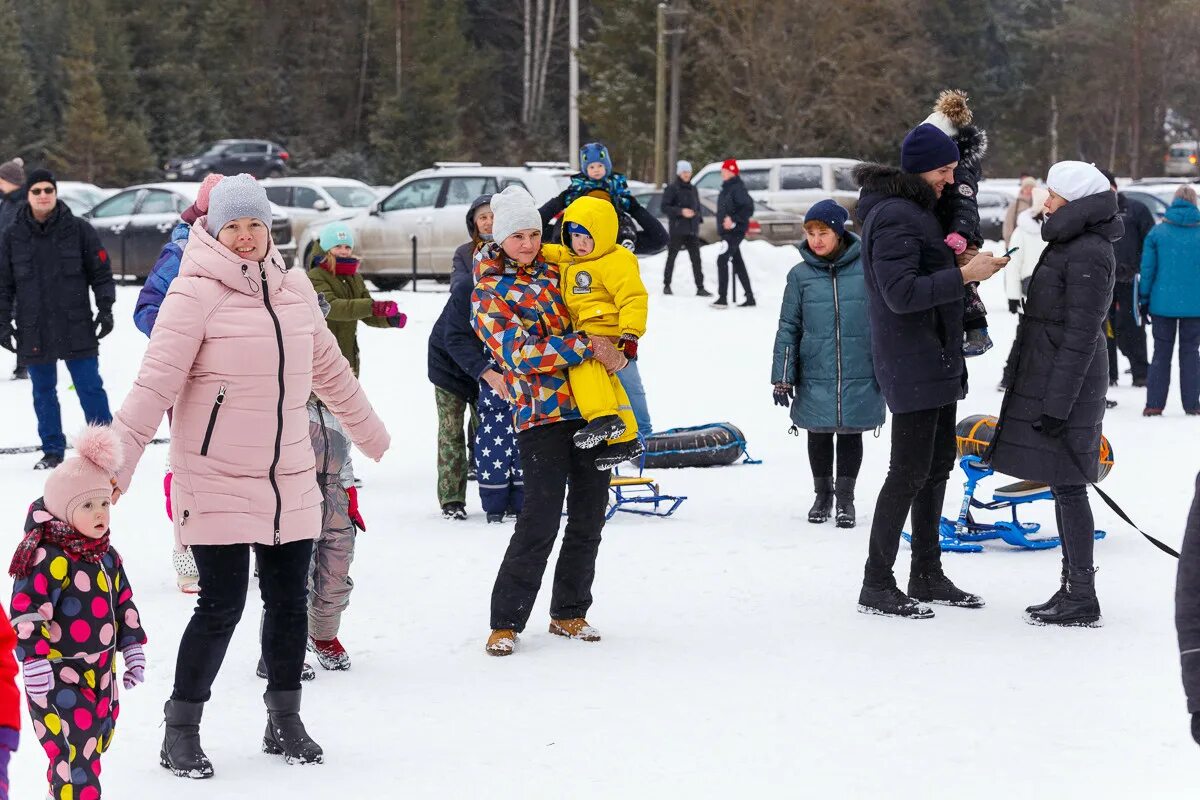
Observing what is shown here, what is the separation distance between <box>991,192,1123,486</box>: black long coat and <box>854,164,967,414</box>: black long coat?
26 cm

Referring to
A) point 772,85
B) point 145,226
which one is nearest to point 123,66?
point 772,85

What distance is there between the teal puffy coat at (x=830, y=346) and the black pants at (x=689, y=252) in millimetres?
11483

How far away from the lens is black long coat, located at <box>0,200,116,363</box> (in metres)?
9.91

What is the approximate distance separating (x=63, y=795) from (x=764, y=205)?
22616 millimetres

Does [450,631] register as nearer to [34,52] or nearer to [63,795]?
[63,795]

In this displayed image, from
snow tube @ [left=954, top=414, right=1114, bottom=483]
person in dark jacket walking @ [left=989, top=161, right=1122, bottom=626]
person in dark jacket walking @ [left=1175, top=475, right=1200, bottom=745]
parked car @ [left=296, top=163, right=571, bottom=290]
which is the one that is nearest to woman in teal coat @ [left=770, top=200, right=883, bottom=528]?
snow tube @ [left=954, top=414, right=1114, bottom=483]

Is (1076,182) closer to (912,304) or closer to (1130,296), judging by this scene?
(912,304)

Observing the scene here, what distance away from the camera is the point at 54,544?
411cm

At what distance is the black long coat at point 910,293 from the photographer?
239 inches

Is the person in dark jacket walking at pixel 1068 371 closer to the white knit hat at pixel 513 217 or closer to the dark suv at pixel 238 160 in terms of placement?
the white knit hat at pixel 513 217

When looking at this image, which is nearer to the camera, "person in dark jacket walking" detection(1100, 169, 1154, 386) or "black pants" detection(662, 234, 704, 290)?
"person in dark jacket walking" detection(1100, 169, 1154, 386)

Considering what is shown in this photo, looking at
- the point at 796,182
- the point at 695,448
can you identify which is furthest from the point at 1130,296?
the point at 796,182

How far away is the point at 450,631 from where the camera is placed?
638 cm

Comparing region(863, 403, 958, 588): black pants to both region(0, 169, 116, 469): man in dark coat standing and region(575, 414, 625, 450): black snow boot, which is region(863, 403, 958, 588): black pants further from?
region(0, 169, 116, 469): man in dark coat standing
